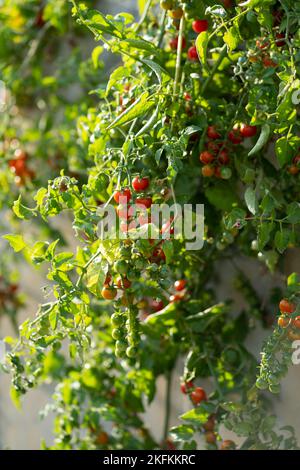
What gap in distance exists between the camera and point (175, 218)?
1.12m

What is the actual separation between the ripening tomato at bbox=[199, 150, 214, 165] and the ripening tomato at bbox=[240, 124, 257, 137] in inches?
2.6

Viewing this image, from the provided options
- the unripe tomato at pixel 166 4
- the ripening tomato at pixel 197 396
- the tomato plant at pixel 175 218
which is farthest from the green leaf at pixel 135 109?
the ripening tomato at pixel 197 396

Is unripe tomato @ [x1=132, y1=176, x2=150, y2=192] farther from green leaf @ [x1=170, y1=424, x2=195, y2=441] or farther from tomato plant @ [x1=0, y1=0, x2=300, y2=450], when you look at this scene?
green leaf @ [x1=170, y1=424, x2=195, y2=441]

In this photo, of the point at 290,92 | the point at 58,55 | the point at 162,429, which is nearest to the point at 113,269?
the point at 290,92

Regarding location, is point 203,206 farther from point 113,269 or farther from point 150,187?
point 113,269

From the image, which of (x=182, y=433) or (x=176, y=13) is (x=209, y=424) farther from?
(x=176, y=13)

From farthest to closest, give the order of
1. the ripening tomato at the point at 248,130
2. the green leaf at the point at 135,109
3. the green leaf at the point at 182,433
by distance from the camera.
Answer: the green leaf at the point at 182,433
the ripening tomato at the point at 248,130
the green leaf at the point at 135,109

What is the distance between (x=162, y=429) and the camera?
1829 mm

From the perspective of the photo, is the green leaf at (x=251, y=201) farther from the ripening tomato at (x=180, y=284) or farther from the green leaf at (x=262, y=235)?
the ripening tomato at (x=180, y=284)

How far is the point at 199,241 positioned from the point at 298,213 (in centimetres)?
22

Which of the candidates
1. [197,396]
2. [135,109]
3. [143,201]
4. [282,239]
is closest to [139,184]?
[143,201]

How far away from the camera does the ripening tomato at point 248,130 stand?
3.86ft

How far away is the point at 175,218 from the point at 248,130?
0.20 meters

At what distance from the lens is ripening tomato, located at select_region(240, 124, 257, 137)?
1178 mm
